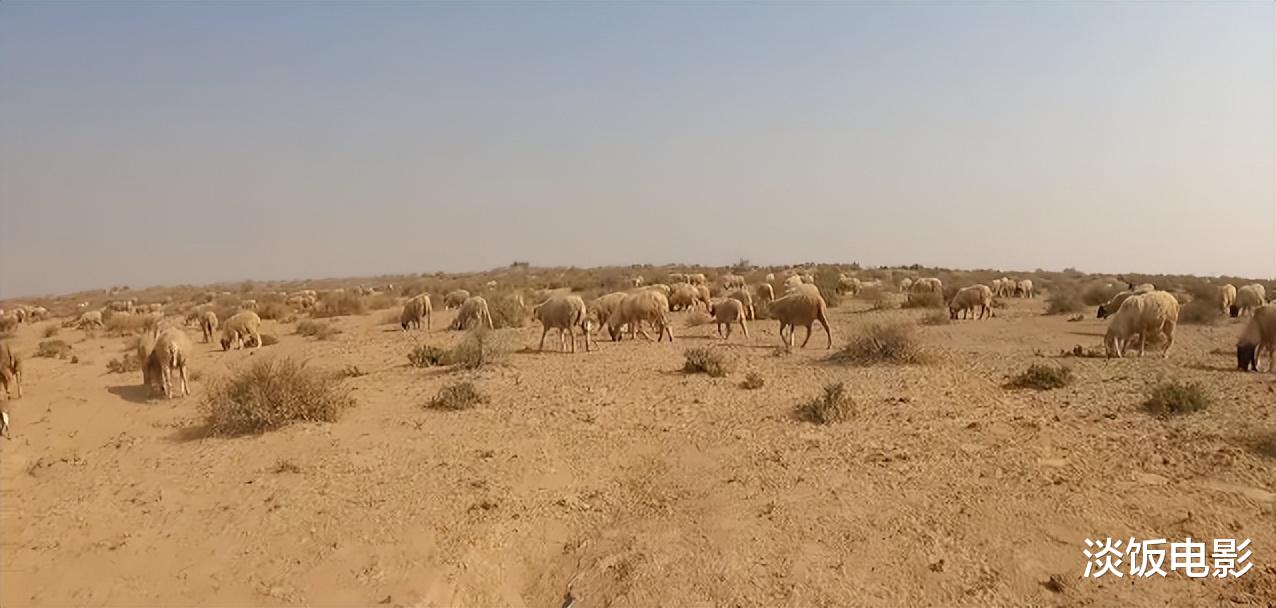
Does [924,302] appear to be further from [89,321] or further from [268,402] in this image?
[89,321]

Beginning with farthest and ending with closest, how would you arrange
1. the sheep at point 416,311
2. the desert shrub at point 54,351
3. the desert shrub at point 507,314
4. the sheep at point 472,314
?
the sheep at point 416,311
the desert shrub at point 507,314
the sheep at point 472,314
the desert shrub at point 54,351

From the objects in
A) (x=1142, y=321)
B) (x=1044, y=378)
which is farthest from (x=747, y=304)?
(x=1044, y=378)

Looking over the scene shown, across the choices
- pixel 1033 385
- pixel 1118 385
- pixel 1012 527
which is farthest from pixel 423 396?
pixel 1118 385

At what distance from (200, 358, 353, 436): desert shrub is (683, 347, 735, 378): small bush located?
5765 millimetres

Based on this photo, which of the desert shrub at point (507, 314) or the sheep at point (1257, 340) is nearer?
the sheep at point (1257, 340)

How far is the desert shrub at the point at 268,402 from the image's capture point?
9.08m

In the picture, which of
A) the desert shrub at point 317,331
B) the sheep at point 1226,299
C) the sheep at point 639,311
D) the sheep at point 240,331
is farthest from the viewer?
the sheep at point 1226,299

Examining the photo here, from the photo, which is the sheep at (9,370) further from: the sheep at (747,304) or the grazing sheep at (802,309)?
the sheep at (747,304)

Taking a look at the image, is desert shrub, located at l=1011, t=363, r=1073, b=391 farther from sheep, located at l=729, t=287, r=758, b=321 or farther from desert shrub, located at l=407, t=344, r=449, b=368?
sheep, located at l=729, t=287, r=758, b=321

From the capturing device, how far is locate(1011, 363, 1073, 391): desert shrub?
1033 centimetres

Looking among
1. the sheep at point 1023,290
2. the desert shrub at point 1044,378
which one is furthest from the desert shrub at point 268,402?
the sheep at point 1023,290

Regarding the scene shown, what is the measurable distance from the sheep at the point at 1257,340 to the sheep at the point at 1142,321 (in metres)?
1.72

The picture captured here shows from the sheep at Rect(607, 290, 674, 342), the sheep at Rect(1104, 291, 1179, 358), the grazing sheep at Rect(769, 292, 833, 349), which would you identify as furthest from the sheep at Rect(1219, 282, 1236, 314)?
the sheep at Rect(607, 290, 674, 342)

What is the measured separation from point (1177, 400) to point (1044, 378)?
6.57ft
